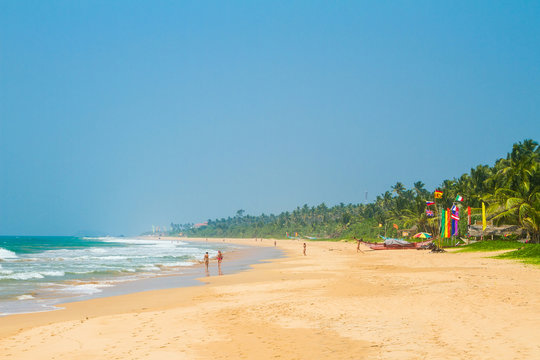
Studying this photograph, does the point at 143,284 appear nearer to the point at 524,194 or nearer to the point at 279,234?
the point at 524,194

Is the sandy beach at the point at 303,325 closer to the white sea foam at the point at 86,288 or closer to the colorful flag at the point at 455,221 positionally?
the white sea foam at the point at 86,288

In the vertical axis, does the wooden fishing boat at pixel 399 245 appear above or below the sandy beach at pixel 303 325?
below

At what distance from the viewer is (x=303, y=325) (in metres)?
11.6

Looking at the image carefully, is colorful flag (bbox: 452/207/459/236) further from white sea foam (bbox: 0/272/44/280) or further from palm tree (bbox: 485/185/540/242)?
white sea foam (bbox: 0/272/44/280)

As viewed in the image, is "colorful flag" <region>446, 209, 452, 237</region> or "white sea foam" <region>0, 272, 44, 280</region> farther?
"colorful flag" <region>446, 209, 452, 237</region>

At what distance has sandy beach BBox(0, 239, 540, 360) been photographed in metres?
9.04

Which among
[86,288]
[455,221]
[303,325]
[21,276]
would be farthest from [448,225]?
[303,325]

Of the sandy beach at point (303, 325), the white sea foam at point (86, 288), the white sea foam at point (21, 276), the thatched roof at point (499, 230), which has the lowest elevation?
the white sea foam at point (21, 276)

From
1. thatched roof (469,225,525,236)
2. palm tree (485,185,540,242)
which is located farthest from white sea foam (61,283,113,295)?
thatched roof (469,225,525,236)

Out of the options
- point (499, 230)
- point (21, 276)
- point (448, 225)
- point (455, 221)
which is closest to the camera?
point (21, 276)

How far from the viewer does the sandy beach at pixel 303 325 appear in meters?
9.04

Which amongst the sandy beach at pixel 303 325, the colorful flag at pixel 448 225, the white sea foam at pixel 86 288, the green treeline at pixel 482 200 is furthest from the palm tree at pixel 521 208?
the white sea foam at pixel 86 288

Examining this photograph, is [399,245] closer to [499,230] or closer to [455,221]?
[455,221]

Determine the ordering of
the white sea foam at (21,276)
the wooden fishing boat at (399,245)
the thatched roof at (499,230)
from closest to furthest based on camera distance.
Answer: the white sea foam at (21,276)
the thatched roof at (499,230)
the wooden fishing boat at (399,245)
